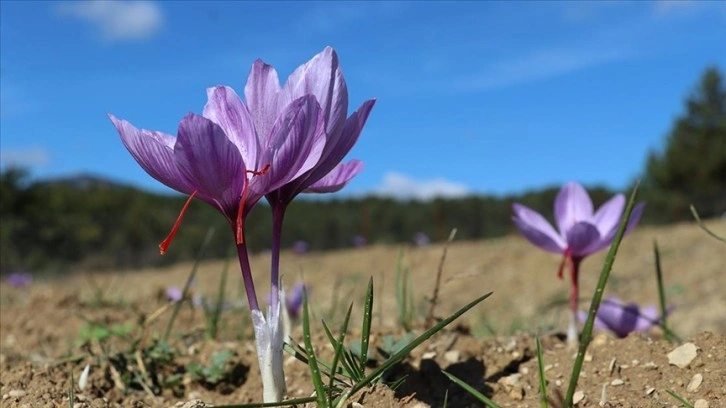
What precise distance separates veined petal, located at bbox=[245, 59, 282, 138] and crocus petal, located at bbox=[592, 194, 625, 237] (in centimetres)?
132

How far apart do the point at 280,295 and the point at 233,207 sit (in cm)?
21

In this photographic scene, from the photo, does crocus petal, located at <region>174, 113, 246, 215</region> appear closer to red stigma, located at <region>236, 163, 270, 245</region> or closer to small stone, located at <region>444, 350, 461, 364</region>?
red stigma, located at <region>236, 163, 270, 245</region>

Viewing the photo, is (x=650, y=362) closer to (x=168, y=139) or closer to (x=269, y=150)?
(x=269, y=150)

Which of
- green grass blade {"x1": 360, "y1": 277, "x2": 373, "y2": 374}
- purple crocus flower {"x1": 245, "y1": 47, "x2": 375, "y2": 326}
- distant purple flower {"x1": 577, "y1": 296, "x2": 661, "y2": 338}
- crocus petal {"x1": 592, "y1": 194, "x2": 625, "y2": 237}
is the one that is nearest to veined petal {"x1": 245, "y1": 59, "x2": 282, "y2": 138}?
purple crocus flower {"x1": 245, "y1": 47, "x2": 375, "y2": 326}

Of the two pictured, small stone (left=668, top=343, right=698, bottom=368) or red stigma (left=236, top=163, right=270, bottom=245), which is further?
small stone (left=668, top=343, right=698, bottom=368)

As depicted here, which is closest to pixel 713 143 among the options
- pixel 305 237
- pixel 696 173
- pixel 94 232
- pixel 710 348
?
pixel 696 173

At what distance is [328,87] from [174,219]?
21.0 metres

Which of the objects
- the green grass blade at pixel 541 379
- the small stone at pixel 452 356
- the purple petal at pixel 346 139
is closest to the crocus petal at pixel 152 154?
the purple petal at pixel 346 139

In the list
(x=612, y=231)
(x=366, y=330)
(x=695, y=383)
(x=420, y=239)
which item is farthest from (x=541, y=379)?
(x=420, y=239)

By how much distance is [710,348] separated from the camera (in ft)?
6.02

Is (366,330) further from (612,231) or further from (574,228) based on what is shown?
(612,231)

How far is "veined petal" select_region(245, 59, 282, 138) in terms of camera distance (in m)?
1.47

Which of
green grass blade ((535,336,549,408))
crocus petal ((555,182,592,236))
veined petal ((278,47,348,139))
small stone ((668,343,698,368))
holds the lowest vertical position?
small stone ((668,343,698,368))

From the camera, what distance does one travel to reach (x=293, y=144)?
1.36 m
